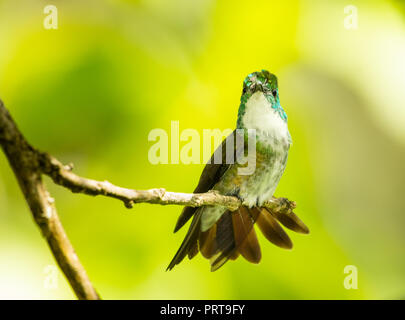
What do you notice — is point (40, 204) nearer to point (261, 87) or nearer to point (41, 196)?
point (41, 196)

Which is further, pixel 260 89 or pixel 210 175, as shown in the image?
pixel 260 89

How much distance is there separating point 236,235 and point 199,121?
101cm

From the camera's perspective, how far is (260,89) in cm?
373

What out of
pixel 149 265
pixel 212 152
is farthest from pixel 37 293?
pixel 212 152

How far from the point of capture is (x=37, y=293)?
3002 millimetres

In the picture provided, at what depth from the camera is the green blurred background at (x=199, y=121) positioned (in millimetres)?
3312

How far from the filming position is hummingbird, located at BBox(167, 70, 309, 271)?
3.69 metres

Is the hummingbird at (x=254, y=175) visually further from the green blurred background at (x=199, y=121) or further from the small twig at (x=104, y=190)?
the small twig at (x=104, y=190)

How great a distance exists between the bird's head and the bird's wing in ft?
0.87

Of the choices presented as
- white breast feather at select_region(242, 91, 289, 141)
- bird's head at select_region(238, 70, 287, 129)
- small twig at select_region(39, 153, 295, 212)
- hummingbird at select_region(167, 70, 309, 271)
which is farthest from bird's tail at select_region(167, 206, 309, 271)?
small twig at select_region(39, 153, 295, 212)

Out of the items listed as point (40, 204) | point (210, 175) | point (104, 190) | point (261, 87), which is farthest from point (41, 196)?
point (261, 87)

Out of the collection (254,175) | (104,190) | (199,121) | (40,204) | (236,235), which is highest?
(199,121)

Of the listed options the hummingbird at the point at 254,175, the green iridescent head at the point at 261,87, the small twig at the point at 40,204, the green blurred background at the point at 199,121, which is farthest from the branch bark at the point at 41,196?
the green iridescent head at the point at 261,87

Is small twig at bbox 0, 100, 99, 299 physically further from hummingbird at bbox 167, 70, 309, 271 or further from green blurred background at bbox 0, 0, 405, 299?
hummingbird at bbox 167, 70, 309, 271
